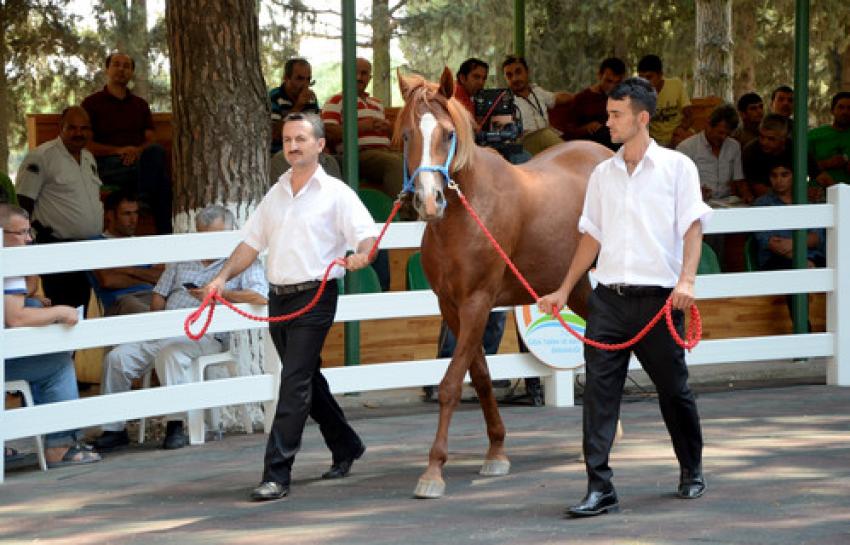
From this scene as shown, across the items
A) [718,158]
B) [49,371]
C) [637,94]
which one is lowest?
[49,371]

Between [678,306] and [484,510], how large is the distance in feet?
4.50

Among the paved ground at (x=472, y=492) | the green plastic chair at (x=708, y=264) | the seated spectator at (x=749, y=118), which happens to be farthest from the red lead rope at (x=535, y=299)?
the seated spectator at (x=749, y=118)

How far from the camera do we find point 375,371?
33.8 ft

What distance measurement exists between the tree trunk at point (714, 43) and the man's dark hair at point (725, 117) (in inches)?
408

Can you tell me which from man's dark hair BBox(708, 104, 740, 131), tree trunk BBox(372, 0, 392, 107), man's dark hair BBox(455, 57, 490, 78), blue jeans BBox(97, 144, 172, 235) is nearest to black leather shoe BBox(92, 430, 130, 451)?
blue jeans BBox(97, 144, 172, 235)

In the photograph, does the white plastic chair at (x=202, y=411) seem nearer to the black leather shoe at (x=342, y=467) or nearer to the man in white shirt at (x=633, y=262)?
the black leather shoe at (x=342, y=467)

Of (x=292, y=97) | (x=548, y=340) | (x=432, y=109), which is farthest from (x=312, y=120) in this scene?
(x=292, y=97)

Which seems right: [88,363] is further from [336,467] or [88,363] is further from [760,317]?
[760,317]

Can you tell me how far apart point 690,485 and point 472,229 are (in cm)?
177

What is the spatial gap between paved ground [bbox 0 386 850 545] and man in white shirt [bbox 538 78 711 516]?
0.46 m

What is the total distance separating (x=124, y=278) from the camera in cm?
1104

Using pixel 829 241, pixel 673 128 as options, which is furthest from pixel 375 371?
pixel 673 128

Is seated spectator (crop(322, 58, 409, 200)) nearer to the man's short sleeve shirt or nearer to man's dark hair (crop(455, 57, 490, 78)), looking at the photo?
man's dark hair (crop(455, 57, 490, 78))

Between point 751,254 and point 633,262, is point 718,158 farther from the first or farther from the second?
point 633,262
